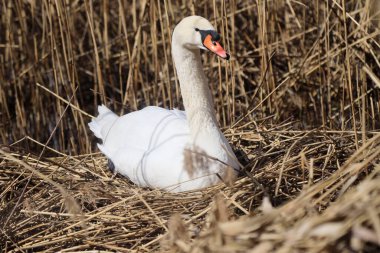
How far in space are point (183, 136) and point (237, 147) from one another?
1.93 feet

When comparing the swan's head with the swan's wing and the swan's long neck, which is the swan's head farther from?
the swan's wing

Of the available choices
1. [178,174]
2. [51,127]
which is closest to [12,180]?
[178,174]

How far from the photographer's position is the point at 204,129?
4012 mm

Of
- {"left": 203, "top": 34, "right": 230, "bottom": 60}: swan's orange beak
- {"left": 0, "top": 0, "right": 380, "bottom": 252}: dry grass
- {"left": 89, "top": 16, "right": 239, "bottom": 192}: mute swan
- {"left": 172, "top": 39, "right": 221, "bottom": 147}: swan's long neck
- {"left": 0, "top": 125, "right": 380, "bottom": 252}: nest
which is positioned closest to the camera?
{"left": 0, "top": 125, "right": 380, "bottom": 252}: nest

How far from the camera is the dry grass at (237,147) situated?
2.53 meters

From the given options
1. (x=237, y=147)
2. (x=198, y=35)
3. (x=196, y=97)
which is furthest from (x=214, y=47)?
(x=237, y=147)

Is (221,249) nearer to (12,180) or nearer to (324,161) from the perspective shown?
(324,161)

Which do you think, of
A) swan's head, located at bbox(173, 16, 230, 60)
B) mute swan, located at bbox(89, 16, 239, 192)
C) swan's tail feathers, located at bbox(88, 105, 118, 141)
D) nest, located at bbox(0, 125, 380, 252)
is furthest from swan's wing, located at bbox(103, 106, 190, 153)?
swan's head, located at bbox(173, 16, 230, 60)

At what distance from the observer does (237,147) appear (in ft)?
15.3

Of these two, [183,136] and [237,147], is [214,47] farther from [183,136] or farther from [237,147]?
[237,147]

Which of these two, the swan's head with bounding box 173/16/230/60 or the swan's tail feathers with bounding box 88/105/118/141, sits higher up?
the swan's head with bounding box 173/16/230/60

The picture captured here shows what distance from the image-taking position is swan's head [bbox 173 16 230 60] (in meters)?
3.63

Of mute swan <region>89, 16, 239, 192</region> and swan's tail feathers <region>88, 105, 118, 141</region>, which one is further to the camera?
swan's tail feathers <region>88, 105, 118, 141</region>

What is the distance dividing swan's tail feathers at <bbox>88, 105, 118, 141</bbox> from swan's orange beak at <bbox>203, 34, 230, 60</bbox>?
1.50 meters
